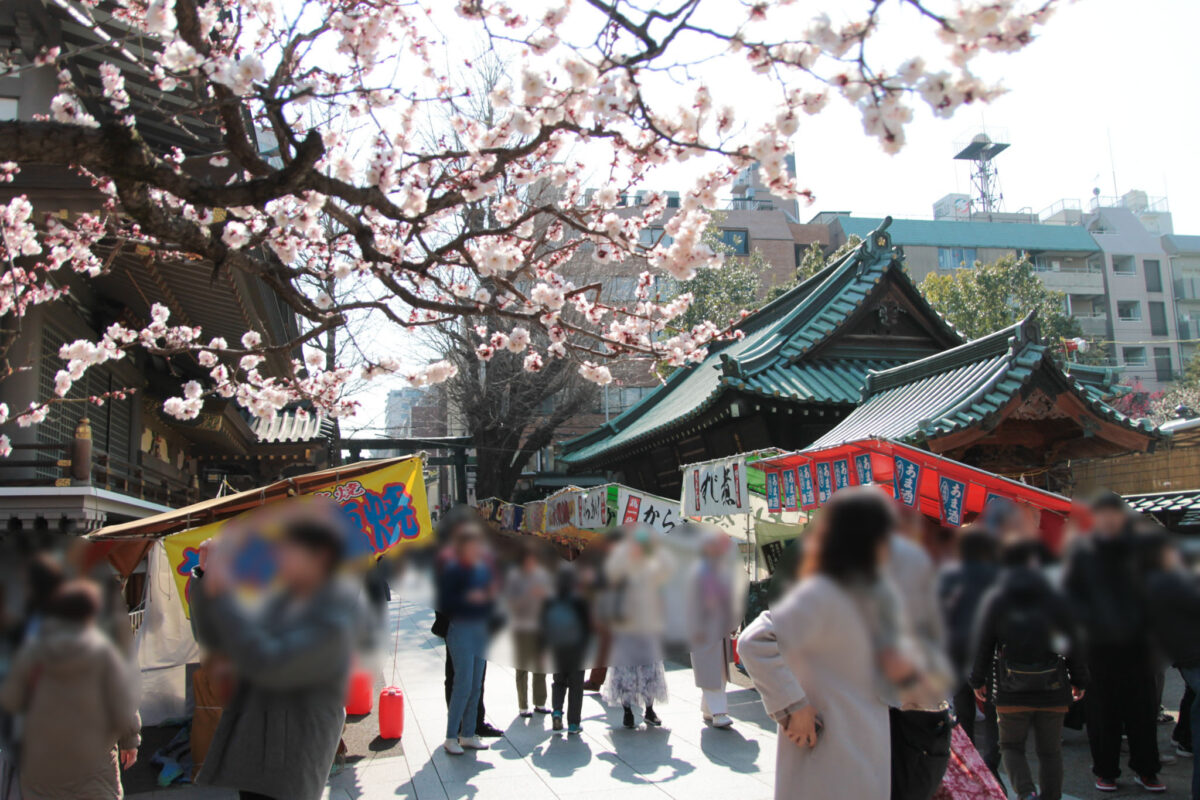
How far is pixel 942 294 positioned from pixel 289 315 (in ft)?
52.5

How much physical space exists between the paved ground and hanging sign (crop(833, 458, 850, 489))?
2181mm

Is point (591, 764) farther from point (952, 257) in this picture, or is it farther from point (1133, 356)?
point (952, 257)

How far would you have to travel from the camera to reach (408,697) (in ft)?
30.2

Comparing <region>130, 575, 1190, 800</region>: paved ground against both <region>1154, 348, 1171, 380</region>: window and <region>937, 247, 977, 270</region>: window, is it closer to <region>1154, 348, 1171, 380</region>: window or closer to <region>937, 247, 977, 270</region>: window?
<region>1154, 348, 1171, 380</region>: window

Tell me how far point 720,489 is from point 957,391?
13.8ft

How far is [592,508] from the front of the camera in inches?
483

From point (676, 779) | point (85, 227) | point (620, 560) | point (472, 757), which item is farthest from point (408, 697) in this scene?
point (620, 560)

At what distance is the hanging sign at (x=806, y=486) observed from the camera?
6.51 meters

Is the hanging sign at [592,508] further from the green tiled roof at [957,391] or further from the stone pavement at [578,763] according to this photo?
the stone pavement at [578,763]

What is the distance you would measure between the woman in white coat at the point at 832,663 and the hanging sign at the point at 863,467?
2.24 m

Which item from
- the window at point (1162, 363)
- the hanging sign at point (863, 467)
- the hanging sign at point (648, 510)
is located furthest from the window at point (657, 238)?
the window at point (1162, 363)

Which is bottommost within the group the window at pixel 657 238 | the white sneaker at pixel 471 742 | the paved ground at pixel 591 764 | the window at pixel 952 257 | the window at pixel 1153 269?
the paved ground at pixel 591 764

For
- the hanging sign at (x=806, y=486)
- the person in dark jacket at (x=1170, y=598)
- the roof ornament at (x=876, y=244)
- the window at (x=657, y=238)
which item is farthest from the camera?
the roof ornament at (x=876, y=244)

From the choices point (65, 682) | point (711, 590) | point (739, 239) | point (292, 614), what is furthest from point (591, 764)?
point (739, 239)
